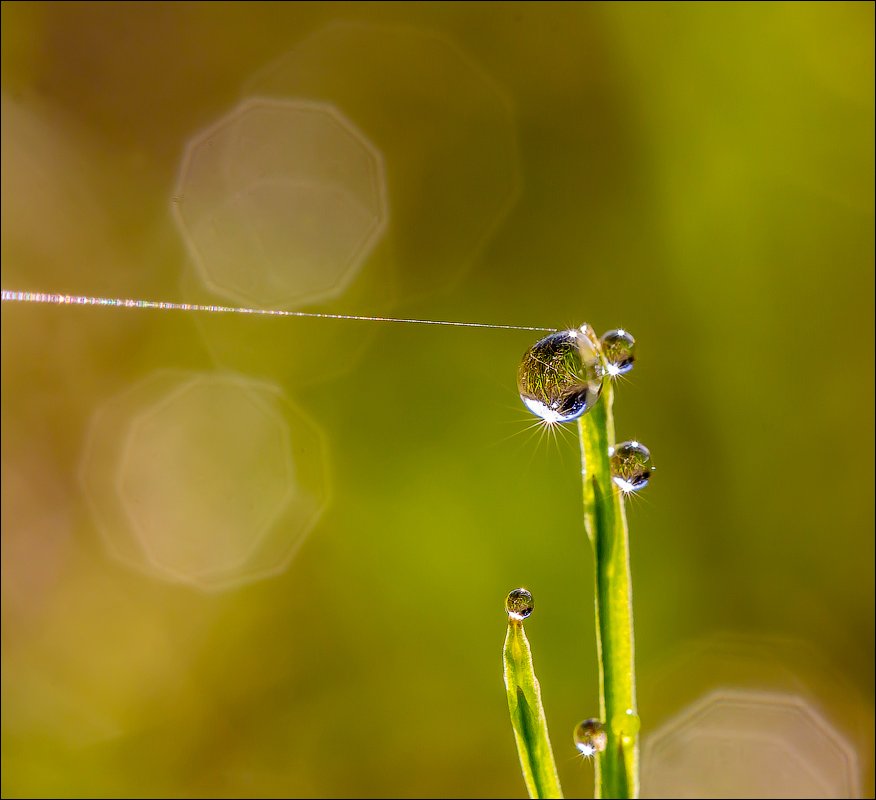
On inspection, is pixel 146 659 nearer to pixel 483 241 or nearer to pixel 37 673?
pixel 37 673

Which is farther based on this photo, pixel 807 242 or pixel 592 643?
pixel 807 242

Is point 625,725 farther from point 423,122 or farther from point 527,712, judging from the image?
point 423,122

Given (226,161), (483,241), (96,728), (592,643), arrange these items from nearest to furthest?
(592,643), (96,728), (483,241), (226,161)

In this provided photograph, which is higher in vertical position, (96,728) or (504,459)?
(504,459)

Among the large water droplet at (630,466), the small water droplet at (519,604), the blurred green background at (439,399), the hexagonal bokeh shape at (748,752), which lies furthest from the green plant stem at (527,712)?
the hexagonal bokeh shape at (748,752)

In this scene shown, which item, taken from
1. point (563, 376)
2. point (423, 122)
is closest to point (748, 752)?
point (563, 376)

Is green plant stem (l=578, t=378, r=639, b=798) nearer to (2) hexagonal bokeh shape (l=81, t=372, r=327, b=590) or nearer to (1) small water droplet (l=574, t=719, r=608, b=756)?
(1) small water droplet (l=574, t=719, r=608, b=756)

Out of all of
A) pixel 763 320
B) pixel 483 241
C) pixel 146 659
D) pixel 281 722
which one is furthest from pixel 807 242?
pixel 146 659
